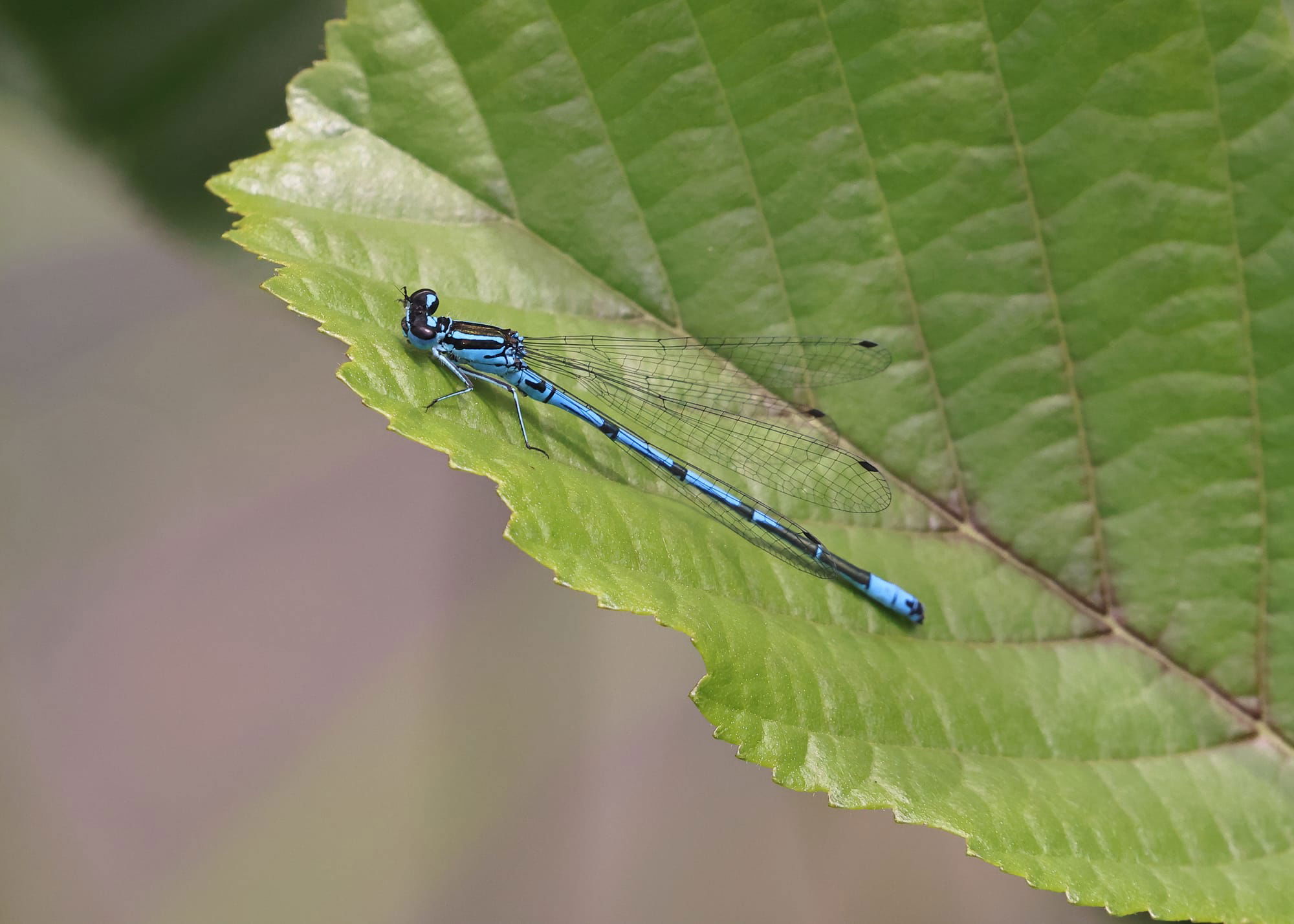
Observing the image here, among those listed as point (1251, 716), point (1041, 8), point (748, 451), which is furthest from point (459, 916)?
point (1041, 8)

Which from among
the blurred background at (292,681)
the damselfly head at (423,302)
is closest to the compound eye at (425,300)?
the damselfly head at (423,302)

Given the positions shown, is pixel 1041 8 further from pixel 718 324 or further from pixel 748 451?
pixel 748 451

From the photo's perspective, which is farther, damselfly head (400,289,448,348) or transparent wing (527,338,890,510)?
transparent wing (527,338,890,510)

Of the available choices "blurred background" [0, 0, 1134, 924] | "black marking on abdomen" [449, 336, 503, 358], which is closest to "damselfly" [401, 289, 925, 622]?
"black marking on abdomen" [449, 336, 503, 358]

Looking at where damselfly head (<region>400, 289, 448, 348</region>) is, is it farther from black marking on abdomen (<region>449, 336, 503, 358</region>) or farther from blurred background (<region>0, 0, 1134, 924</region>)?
blurred background (<region>0, 0, 1134, 924</region>)

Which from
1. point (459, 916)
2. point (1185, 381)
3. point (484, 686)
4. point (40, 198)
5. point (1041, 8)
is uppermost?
point (40, 198)

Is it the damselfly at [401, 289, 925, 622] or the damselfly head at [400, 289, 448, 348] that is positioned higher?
the damselfly head at [400, 289, 448, 348]
